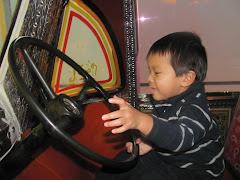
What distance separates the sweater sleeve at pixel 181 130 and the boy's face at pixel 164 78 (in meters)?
0.15

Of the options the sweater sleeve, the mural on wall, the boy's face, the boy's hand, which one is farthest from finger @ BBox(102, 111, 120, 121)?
the mural on wall

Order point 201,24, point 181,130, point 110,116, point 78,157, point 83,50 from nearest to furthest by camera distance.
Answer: point 110,116 → point 181,130 → point 78,157 → point 83,50 → point 201,24

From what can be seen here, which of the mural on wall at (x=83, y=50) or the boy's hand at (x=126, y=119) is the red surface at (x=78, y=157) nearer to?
the mural on wall at (x=83, y=50)

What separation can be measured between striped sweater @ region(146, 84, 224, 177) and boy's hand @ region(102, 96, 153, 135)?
4cm

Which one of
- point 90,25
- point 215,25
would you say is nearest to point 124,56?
point 90,25

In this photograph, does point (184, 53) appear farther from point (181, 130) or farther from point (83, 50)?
point (83, 50)

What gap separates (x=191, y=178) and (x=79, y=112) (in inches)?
21.3

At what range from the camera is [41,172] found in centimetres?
82

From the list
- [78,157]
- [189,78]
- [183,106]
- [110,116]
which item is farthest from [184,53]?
[78,157]

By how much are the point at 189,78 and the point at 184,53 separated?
11 centimetres

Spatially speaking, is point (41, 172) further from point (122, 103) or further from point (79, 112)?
point (122, 103)

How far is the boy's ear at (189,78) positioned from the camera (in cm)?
90

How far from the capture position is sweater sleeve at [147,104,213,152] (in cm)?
67

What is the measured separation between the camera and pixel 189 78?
0.91 m
